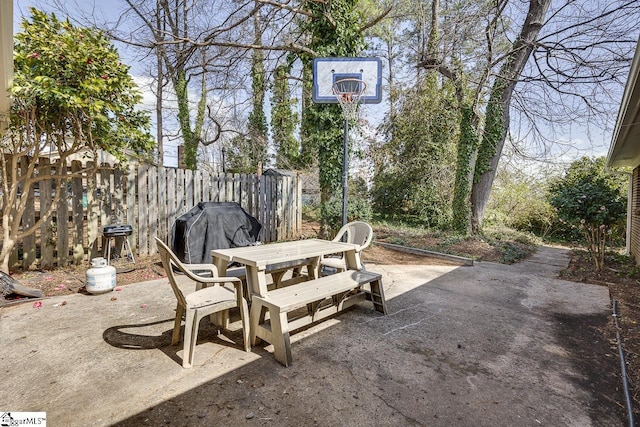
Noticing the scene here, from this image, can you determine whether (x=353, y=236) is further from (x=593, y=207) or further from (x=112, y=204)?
(x=593, y=207)

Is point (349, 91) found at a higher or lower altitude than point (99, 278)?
higher

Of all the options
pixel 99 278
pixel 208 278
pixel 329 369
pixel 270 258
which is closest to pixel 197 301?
pixel 208 278

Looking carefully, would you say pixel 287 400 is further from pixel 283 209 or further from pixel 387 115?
pixel 387 115

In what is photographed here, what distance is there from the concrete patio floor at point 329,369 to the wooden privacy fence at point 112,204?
1.51 meters

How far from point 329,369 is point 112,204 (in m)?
4.86

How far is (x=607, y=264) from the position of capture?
245 inches

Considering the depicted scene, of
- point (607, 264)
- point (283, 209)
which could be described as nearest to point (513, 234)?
point (607, 264)

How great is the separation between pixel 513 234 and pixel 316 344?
30.7 feet

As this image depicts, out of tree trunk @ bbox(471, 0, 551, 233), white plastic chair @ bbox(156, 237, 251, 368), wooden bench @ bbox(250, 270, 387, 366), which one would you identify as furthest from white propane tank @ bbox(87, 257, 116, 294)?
tree trunk @ bbox(471, 0, 551, 233)

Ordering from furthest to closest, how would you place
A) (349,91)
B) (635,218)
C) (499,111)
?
(499,111), (635,218), (349,91)

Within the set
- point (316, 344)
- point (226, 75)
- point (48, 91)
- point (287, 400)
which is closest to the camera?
point (287, 400)

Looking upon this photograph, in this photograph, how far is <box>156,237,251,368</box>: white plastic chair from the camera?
2.33 meters

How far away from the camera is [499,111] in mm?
8469

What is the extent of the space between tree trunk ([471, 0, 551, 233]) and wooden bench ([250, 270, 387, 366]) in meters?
Result: 6.87
